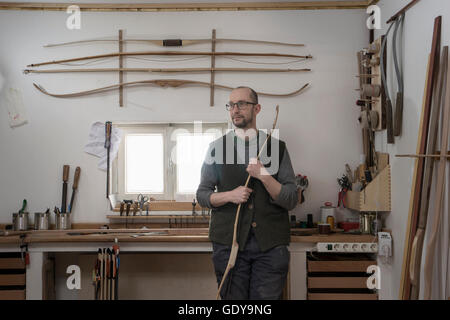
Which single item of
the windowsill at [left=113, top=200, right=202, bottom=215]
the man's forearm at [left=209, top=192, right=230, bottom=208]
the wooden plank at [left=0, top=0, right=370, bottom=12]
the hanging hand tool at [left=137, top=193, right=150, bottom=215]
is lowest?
the windowsill at [left=113, top=200, right=202, bottom=215]

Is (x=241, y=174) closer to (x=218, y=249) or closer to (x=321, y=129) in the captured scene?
(x=218, y=249)

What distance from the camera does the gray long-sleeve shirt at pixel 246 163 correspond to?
232 cm

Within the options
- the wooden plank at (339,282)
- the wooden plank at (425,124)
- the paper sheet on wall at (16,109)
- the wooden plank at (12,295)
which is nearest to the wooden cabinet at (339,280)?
the wooden plank at (339,282)

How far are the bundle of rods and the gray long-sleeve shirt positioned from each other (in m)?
1.10

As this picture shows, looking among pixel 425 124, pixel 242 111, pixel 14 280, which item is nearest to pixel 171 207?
pixel 14 280

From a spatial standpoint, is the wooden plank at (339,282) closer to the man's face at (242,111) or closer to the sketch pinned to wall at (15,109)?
the man's face at (242,111)

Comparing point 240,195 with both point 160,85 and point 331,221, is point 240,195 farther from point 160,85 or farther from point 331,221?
point 160,85

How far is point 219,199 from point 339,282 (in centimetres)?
130

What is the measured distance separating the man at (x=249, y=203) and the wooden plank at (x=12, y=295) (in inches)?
67.3

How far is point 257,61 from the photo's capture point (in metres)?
3.69

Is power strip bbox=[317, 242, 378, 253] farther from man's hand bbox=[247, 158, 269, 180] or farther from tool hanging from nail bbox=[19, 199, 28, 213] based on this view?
tool hanging from nail bbox=[19, 199, 28, 213]

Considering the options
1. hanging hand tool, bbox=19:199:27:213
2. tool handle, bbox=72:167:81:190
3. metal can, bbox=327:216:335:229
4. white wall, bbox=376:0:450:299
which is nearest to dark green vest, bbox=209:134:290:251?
white wall, bbox=376:0:450:299

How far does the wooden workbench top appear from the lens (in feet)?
10.2

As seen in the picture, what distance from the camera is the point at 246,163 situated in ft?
8.07
